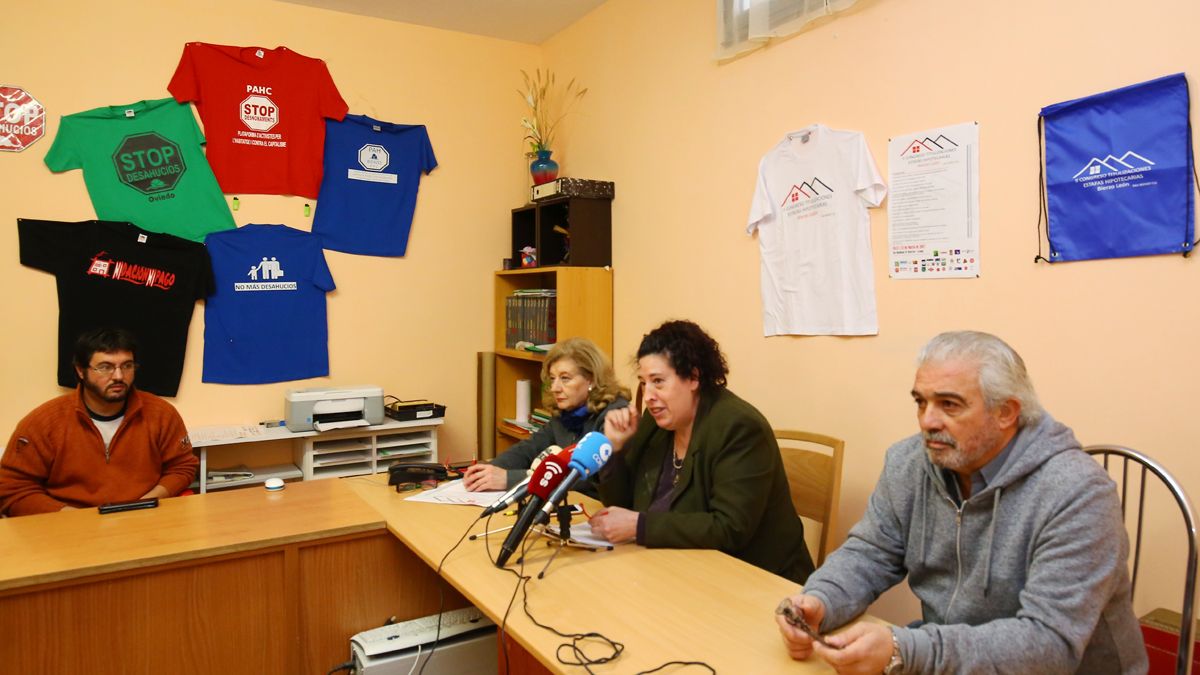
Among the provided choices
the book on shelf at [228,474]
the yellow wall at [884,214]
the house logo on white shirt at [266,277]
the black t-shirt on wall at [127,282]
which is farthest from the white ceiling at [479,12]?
the book on shelf at [228,474]

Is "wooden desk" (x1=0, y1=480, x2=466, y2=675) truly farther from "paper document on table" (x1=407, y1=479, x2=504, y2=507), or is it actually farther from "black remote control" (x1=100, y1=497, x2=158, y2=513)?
"paper document on table" (x1=407, y1=479, x2=504, y2=507)

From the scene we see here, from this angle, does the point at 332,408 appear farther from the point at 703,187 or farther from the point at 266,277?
the point at 703,187

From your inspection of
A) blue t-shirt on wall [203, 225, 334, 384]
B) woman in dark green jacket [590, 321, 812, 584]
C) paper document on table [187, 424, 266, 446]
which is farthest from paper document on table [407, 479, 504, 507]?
blue t-shirt on wall [203, 225, 334, 384]

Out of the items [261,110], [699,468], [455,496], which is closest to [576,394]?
[455,496]

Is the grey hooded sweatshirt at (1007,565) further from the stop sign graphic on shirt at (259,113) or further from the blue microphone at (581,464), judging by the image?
the stop sign graphic on shirt at (259,113)

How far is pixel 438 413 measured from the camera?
13.2 ft

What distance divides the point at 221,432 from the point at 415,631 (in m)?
1.98

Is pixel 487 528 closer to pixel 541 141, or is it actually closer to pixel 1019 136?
pixel 1019 136

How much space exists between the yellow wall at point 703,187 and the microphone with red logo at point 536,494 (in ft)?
4.22

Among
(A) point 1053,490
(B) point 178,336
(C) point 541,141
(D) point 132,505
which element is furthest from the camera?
(C) point 541,141

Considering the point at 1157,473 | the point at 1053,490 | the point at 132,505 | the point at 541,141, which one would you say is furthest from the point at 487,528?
the point at 541,141

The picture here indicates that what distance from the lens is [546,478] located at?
1.88 metres

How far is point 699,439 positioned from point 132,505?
5.59 feet

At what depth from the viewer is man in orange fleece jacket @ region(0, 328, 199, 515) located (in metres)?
2.81
